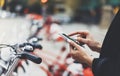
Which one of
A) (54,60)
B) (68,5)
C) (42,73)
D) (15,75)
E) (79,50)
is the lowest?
(68,5)

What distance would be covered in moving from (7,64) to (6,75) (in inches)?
4.8

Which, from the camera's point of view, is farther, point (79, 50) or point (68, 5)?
point (68, 5)

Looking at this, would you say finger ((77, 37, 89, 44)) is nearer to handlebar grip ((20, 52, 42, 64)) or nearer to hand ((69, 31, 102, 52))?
hand ((69, 31, 102, 52))

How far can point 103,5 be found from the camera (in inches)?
868

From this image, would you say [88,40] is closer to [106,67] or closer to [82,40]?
[82,40]

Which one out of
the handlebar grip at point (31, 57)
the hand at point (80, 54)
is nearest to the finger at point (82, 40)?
the hand at point (80, 54)

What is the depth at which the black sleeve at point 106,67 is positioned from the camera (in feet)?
8.80

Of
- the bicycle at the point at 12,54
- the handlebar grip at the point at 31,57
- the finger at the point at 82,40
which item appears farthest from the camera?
the finger at the point at 82,40

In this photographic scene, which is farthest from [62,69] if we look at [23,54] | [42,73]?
[23,54]

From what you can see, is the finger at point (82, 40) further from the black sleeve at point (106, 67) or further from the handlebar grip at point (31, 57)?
the handlebar grip at point (31, 57)

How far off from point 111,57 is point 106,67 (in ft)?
0.22

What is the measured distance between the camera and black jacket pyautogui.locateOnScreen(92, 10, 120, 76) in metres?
2.69

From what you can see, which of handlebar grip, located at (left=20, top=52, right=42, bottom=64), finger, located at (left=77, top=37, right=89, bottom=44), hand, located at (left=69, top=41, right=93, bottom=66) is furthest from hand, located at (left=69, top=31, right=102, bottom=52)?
handlebar grip, located at (left=20, top=52, right=42, bottom=64)

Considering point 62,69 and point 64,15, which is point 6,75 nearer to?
point 62,69
